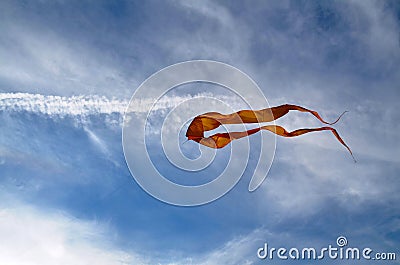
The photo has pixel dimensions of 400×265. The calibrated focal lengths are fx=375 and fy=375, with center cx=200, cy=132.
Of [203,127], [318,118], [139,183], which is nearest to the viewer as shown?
[318,118]

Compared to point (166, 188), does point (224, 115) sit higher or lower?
higher

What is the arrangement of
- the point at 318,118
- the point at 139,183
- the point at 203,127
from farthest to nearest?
the point at 139,183 < the point at 203,127 < the point at 318,118

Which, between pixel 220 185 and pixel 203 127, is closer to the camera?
pixel 203 127

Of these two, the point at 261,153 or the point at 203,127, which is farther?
the point at 261,153

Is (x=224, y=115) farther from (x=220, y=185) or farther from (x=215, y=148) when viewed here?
(x=220, y=185)

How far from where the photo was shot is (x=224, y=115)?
26.7 metres

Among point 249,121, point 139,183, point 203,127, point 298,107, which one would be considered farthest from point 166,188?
point 298,107

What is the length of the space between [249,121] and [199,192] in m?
7.71

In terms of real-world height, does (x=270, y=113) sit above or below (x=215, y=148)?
above

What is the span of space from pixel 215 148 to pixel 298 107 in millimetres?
6529

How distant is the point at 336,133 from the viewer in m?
24.4

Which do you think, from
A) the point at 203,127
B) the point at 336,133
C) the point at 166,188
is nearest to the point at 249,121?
the point at 203,127

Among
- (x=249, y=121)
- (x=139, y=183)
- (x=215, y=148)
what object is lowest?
(x=139, y=183)

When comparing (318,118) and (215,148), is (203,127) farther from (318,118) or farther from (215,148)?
(318,118)
